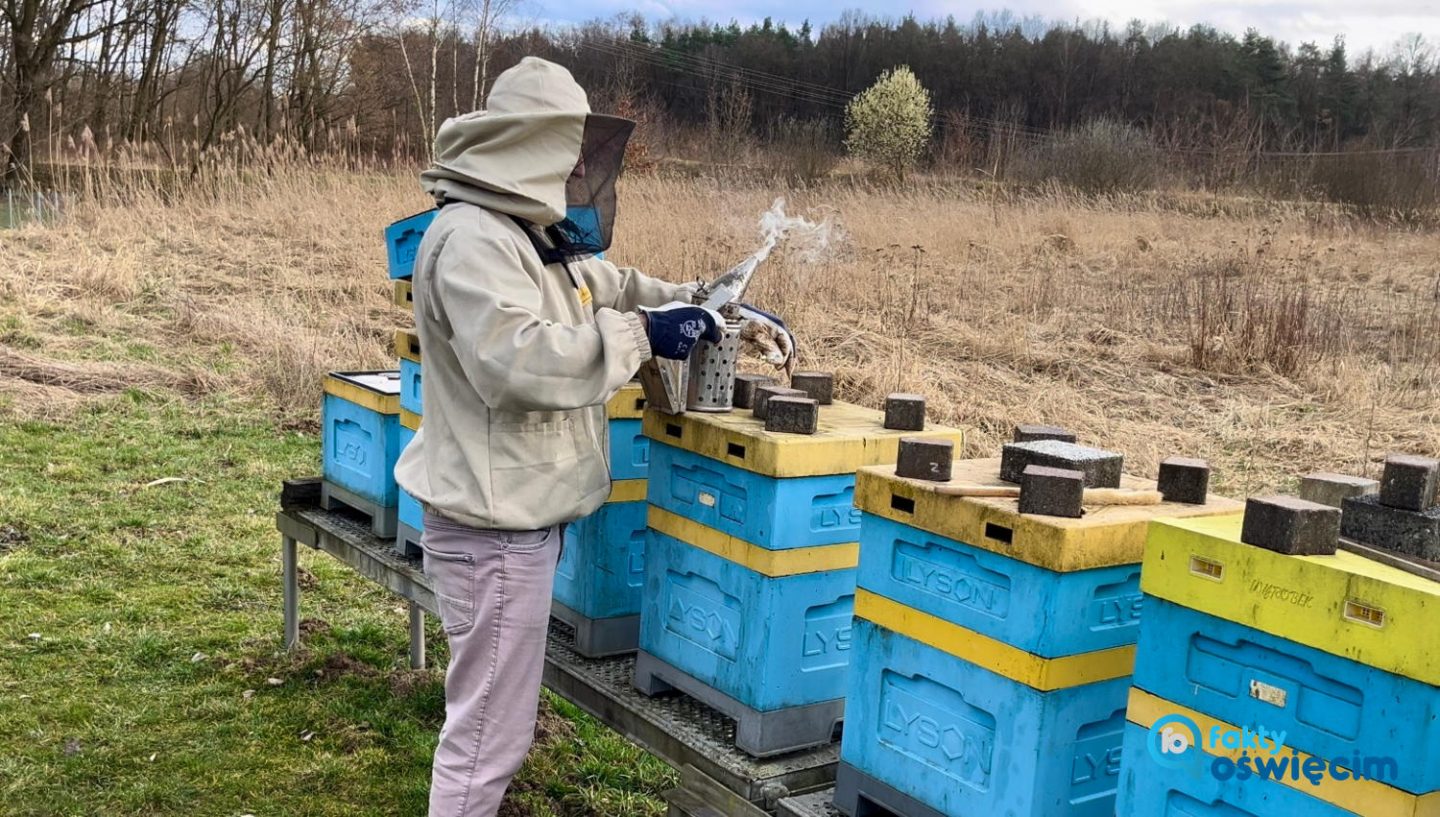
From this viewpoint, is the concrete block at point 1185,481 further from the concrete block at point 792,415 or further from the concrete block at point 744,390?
the concrete block at point 744,390

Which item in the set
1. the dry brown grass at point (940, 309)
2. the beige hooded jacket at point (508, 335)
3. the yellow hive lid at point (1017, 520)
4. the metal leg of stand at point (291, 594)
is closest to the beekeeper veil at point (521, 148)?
the beige hooded jacket at point (508, 335)

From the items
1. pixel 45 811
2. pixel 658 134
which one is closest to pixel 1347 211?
pixel 658 134

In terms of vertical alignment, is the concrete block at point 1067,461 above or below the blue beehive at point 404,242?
below

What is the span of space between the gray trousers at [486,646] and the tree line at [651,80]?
8925 mm

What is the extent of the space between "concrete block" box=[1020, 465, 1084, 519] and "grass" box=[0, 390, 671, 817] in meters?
1.88

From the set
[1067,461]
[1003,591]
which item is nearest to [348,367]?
[1067,461]

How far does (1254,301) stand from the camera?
7.98m

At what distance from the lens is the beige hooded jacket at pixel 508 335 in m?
2.22

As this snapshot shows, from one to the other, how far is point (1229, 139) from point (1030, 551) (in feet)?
54.4

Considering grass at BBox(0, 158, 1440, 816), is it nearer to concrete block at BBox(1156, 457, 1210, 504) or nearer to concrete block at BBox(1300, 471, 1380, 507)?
concrete block at BBox(1156, 457, 1210, 504)

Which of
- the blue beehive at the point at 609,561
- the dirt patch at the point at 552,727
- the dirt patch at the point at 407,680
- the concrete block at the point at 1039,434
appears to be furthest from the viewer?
the dirt patch at the point at 407,680

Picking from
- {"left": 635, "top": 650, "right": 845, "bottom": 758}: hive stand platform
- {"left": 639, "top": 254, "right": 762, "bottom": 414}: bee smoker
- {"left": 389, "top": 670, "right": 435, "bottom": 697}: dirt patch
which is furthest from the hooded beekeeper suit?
{"left": 389, "top": 670, "right": 435, "bottom": 697}: dirt patch

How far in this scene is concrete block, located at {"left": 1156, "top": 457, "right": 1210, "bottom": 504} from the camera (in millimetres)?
2043

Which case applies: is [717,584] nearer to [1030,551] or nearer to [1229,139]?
[1030,551]
